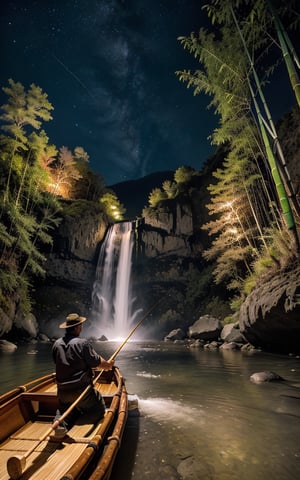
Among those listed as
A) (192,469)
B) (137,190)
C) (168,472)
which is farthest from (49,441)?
(137,190)

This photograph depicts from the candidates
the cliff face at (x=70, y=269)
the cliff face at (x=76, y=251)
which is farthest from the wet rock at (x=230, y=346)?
the cliff face at (x=76, y=251)

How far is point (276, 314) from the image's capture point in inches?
357

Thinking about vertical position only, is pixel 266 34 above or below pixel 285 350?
above

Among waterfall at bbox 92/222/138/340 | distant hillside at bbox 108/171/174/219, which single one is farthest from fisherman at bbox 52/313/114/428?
distant hillside at bbox 108/171/174/219

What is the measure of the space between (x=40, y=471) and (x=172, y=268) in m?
26.7

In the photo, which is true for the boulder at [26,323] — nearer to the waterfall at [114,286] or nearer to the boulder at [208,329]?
the waterfall at [114,286]

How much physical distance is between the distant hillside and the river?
84482 mm

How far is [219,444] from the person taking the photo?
3.52 m

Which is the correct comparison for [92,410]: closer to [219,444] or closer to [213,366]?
[219,444]

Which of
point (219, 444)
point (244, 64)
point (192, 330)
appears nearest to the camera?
point (219, 444)

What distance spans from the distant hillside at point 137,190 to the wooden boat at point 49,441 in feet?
287

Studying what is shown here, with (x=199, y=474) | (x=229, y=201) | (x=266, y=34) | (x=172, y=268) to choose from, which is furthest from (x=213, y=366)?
(x=172, y=268)

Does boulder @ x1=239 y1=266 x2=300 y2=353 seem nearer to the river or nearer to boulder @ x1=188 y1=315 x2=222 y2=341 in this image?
the river

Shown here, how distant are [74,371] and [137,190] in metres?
108
